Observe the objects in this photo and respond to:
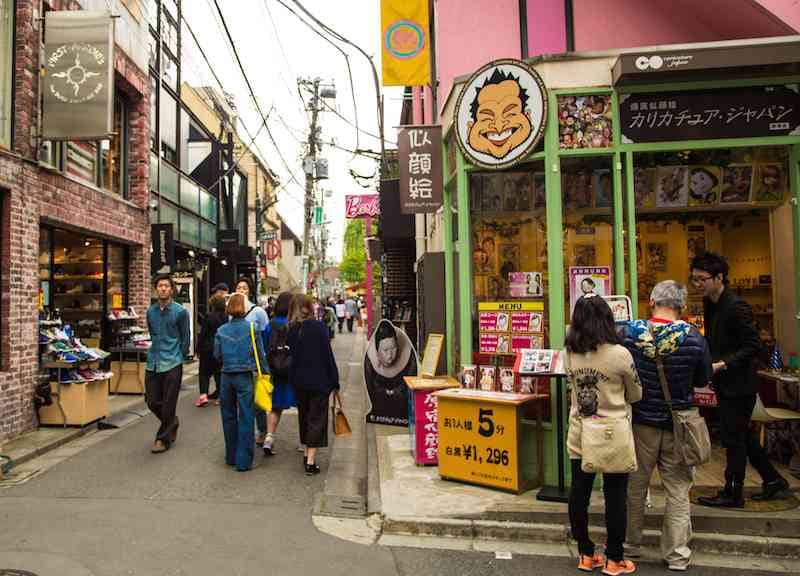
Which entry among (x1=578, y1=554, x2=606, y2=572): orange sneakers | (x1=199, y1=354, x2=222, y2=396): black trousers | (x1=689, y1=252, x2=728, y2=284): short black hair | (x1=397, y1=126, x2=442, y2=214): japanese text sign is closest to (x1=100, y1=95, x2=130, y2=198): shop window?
(x1=199, y1=354, x2=222, y2=396): black trousers

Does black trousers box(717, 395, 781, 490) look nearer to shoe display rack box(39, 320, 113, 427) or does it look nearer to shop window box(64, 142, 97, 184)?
shoe display rack box(39, 320, 113, 427)

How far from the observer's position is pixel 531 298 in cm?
625

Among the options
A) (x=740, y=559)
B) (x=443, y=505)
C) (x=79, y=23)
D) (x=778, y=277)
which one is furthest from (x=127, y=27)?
(x=740, y=559)

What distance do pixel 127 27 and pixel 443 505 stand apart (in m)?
10.5

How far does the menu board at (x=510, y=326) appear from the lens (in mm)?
6133

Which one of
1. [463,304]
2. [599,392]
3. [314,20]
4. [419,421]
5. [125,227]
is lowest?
[419,421]

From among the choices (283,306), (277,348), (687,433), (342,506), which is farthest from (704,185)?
(342,506)

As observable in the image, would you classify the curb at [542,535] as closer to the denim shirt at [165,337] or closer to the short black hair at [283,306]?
the short black hair at [283,306]

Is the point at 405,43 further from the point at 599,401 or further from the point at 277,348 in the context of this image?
the point at 599,401

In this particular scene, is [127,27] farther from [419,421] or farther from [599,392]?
[599,392]

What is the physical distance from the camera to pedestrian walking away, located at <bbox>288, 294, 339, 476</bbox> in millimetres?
6594

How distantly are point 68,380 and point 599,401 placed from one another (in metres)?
7.18

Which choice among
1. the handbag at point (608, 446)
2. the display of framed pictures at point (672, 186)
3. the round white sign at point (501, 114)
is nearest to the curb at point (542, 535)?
the handbag at point (608, 446)

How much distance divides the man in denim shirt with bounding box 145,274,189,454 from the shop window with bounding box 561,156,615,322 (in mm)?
4266
